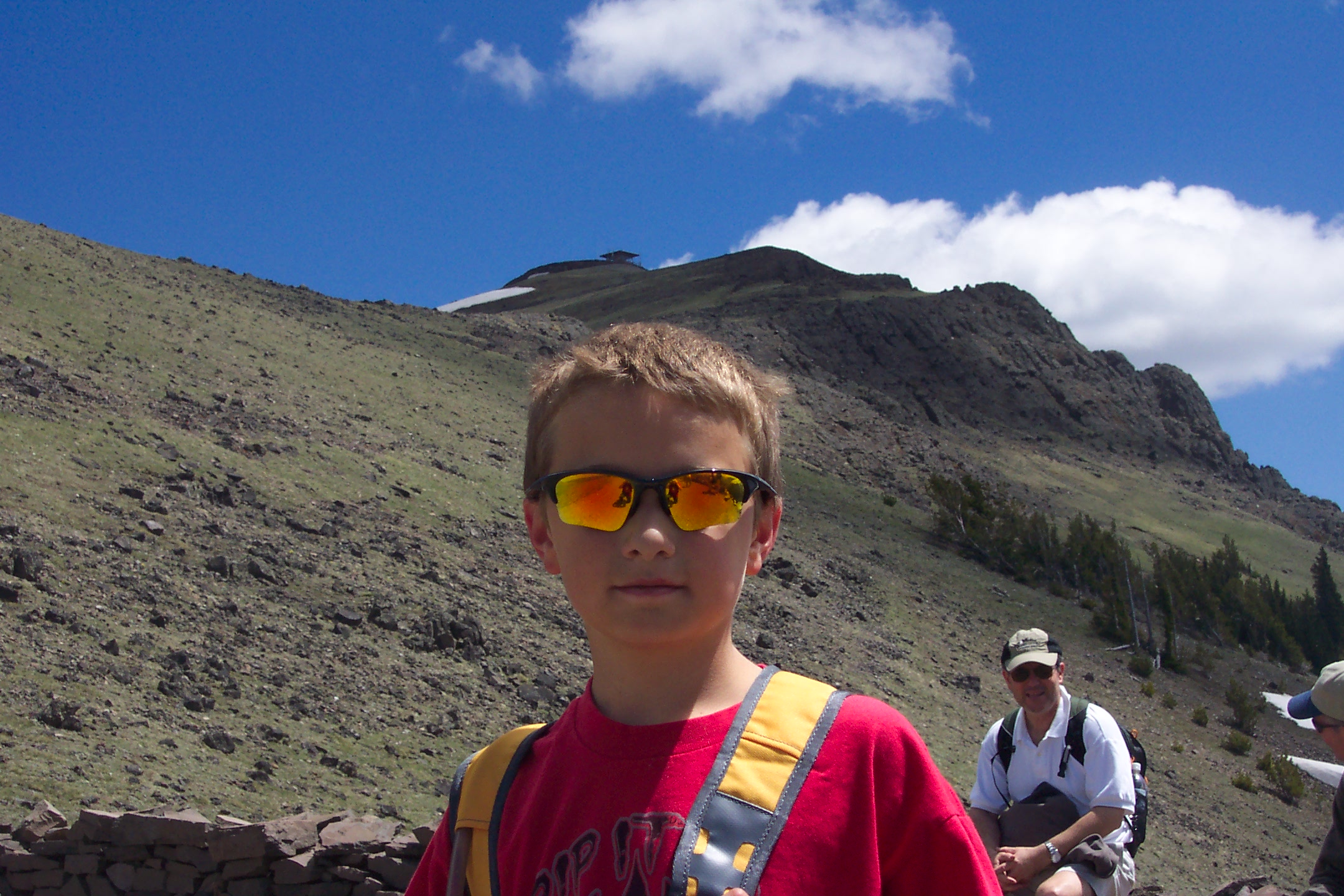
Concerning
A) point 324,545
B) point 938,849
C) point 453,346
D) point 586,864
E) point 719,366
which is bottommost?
point 324,545

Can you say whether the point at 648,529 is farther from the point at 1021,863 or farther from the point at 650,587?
the point at 1021,863

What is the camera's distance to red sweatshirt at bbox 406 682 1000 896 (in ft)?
5.30

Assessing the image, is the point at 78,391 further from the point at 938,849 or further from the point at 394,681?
the point at 938,849

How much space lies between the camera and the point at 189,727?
11.2 metres

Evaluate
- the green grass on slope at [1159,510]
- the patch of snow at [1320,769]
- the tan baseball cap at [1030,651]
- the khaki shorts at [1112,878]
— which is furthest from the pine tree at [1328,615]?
the khaki shorts at [1112,878]

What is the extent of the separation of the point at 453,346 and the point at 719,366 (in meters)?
41.2

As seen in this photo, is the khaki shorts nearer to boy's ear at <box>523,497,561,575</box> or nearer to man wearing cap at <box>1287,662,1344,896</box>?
man wearing cap at <box>1287,662,1344,896</box>

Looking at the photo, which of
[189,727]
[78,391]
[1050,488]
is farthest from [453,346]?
[1050,488]

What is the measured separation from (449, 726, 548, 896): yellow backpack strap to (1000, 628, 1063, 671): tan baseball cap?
305 cm

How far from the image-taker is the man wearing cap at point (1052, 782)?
4.18m

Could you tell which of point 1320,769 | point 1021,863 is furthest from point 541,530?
point 1320,769

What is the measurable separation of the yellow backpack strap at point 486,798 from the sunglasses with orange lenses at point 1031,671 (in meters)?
3.08

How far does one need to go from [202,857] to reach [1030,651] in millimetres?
5788

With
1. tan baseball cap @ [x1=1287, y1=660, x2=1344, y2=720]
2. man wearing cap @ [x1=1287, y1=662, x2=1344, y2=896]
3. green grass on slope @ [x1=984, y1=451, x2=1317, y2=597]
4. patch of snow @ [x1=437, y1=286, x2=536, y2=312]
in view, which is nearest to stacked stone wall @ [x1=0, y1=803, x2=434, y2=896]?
man wearing cap @ [x1=1287, y1=662, x2=1344, y2=896]
